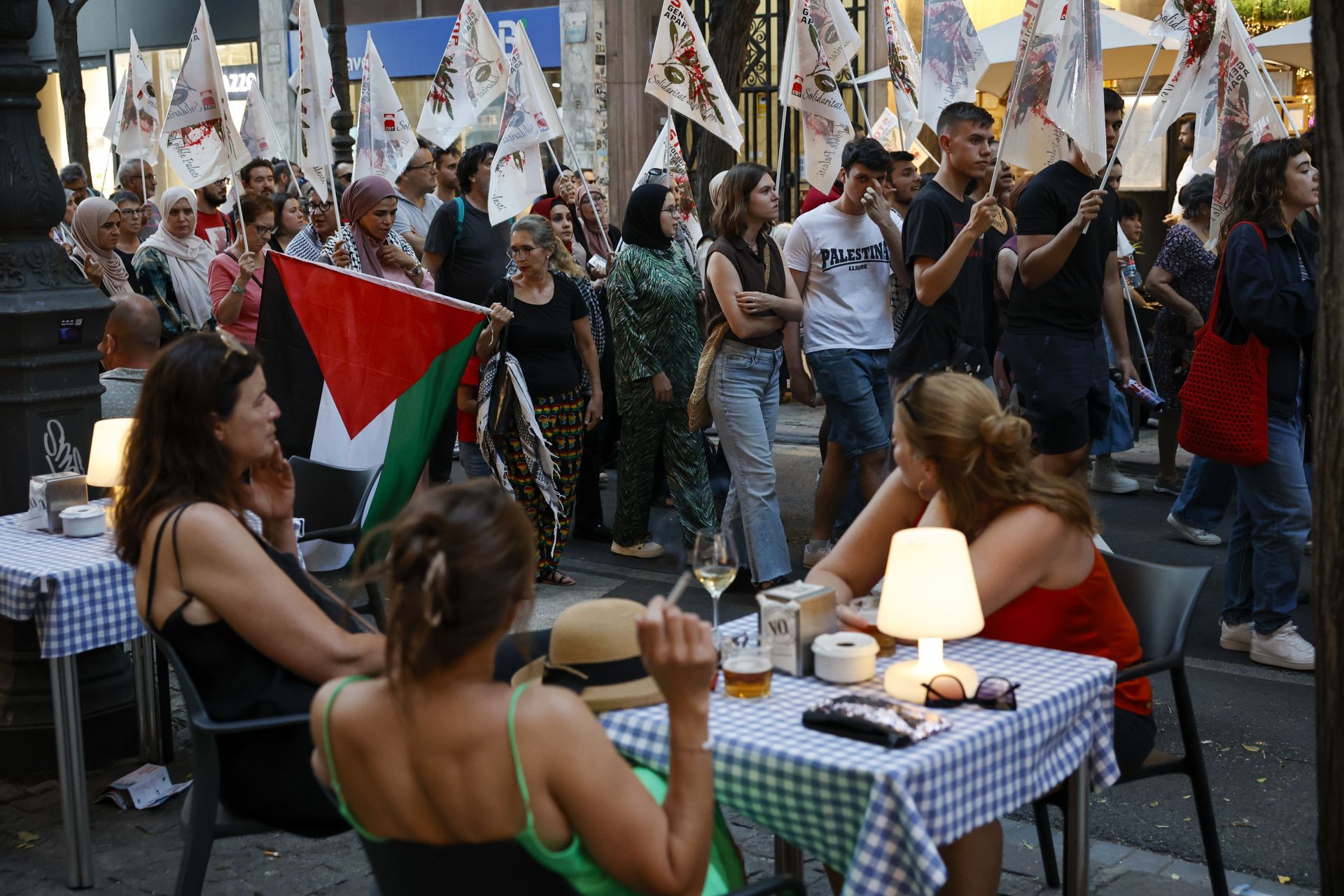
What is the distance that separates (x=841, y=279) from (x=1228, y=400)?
2124 millimetres

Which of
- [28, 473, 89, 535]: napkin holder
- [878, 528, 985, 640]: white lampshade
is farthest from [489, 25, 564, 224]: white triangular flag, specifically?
[878, 528, 985, 640]: white lampshade

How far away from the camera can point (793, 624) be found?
3.15m

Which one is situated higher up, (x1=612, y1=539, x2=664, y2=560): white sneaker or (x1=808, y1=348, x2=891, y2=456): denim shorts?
(x1=808, y1=348, x2=891, y2=456): denim shorts

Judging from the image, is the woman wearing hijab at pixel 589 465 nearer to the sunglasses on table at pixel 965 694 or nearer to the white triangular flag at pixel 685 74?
the white triangular flag at pixel 685 74

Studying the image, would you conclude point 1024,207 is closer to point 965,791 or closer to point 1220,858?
point 1220,858

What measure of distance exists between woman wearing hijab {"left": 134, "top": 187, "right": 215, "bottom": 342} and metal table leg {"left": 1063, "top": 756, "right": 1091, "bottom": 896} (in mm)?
6557

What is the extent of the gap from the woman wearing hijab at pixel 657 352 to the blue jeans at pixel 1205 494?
8.22ft

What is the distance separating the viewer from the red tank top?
3477 mm

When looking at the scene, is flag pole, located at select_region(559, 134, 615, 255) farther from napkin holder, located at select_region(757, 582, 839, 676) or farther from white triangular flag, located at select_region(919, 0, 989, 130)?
napkin holder, located at select_region(757, 582, 839, 676)

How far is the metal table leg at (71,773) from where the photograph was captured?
4.17m

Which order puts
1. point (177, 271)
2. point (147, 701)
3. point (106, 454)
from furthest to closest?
point (177, 271)
point (147, 701)
point (106, 454)

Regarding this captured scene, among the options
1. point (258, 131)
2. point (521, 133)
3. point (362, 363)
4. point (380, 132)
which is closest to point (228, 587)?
point (362, 363)

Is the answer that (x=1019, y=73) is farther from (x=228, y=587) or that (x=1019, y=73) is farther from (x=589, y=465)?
(x=228, y=587)

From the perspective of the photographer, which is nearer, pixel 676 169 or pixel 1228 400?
pixel 1228 400
